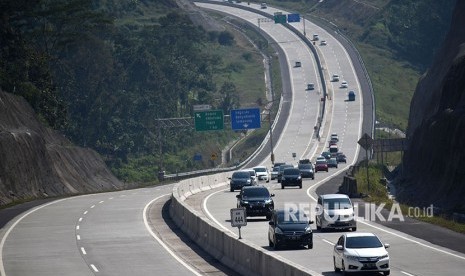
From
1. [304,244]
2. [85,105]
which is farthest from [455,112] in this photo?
[85,105]

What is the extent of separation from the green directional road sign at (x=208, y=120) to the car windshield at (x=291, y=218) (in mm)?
71766

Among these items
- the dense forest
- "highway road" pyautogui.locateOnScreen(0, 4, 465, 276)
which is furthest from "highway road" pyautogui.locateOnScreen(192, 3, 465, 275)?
the dense forest

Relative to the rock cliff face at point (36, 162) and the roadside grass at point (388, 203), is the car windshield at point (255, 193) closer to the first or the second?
the roadside grass at point (388, 203)

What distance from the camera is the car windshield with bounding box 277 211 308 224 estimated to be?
126 ft

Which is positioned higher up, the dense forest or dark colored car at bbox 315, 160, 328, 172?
the dense forest

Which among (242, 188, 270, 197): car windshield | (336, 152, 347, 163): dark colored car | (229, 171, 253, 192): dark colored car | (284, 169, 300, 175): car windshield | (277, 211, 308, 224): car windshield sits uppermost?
(277, 211, 308, 224): car windshield

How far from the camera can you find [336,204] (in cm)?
4544

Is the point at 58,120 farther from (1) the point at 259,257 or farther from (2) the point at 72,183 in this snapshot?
(1) the point at 259,257

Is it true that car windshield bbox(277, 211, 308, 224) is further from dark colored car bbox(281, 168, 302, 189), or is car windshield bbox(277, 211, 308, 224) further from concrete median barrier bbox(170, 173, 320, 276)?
dark colored car bbox(281, 168, 302, 189)

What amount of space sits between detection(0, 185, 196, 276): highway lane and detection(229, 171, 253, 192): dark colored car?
12474 millimetres

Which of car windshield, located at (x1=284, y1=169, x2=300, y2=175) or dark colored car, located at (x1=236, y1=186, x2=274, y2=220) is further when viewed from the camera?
car windshield, located at (x1=284, y1=169, x2=300, y2=175)

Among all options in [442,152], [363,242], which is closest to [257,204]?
[363,242]

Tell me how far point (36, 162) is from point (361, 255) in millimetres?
58092

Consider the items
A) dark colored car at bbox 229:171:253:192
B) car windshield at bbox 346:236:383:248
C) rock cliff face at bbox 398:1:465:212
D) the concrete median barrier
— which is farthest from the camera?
dark colored car at bbox 229:171:253:192
